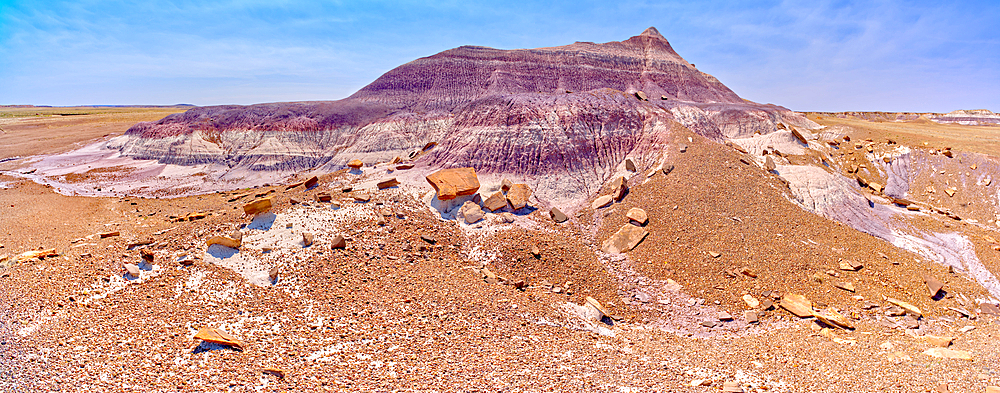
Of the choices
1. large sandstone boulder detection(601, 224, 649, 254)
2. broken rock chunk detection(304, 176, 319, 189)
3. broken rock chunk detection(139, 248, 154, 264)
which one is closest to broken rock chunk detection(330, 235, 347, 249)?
broken rock chunk detection(139, 248, 154, 264)

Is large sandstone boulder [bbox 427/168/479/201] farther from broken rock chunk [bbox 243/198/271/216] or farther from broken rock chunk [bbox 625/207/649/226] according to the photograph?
broken rock chunk [bbox 625/207/649/226]

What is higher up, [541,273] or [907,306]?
[541,273]

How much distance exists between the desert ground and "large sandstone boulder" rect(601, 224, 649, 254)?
321 millimetres

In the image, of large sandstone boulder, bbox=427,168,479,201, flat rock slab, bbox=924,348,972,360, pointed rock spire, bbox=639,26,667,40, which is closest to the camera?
flat rock slab, bbox=924,348,972,360

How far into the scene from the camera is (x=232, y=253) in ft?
37.5

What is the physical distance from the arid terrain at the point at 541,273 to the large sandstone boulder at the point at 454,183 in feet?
0.27

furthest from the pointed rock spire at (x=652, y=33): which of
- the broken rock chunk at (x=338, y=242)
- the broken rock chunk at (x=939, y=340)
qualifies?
the broken rock chunk at (x=338, y=242)

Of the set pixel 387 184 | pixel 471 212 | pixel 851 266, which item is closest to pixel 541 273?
pixel 471 212

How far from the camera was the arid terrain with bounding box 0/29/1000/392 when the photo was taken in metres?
7.40

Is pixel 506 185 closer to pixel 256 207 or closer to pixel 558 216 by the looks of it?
pixel 558 216

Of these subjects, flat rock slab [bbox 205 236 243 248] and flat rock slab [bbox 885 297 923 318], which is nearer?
flat rock slab [bbox 885 297 923 318]

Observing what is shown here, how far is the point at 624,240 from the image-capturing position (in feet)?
43.5

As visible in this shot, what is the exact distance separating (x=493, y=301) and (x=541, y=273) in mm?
2250

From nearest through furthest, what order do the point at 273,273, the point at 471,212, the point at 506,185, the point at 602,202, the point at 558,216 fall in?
the point at 273,273 → the point at 471,212 → the point at 558,216 → the point at 602,202 → the point at 506,185
